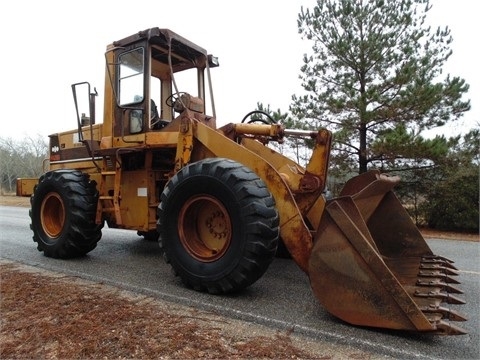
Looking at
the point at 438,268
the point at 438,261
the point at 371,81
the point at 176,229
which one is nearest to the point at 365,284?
the point at 438,268

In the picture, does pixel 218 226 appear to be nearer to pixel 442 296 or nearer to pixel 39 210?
pixel 442 296

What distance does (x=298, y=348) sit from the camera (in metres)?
2.59

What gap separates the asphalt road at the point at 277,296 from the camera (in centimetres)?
265

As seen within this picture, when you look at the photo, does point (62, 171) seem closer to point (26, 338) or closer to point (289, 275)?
point (26, 338)

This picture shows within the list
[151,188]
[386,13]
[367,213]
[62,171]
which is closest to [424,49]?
[386,13]

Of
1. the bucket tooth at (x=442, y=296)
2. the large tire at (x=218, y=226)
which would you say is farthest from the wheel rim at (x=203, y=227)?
the bucket tooth at (x=442, y=296)

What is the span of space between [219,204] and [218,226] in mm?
366

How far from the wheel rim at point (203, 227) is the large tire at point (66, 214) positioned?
1.89 metres

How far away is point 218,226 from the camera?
159 inches

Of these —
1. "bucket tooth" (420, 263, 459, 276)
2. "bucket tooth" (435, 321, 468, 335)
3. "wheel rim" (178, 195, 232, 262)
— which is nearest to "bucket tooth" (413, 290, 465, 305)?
"bucket tooth" (435, 321, 468, 335)

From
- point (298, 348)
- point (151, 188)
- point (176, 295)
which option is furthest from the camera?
point (151, 188)

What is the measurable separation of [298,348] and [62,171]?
14.2 ft

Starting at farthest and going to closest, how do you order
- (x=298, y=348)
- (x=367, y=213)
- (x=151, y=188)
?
1. (x=151, y=188)
2. (x=367, y=213)
3. (x=298, y=348)

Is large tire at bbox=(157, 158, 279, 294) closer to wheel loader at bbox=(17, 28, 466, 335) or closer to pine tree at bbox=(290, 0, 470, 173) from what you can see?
wheel loader at bbox=(17, 28, 466, 335)
